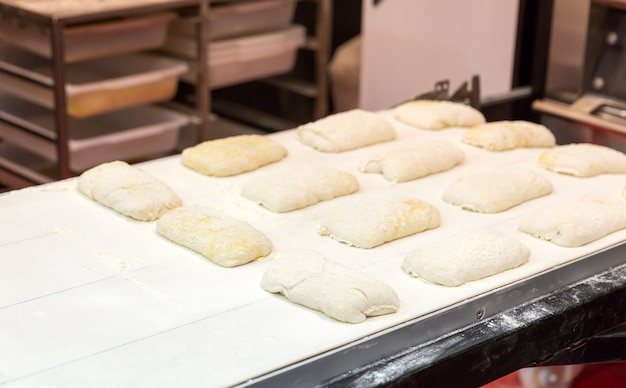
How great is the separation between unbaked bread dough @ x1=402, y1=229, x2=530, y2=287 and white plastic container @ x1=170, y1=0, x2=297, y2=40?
2.09m

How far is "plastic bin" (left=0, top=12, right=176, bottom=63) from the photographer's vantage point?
3.16 meters

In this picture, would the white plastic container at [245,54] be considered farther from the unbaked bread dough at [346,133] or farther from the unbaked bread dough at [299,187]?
the unbaked bread dough at [299,187]

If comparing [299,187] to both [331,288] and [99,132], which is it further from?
[99,132]

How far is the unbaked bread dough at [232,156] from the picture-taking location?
2.20 metres

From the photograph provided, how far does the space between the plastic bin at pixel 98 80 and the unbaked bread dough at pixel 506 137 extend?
1.41 meters

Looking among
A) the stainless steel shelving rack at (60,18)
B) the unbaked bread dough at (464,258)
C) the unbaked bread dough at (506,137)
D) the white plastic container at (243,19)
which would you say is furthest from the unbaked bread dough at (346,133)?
the white plastic container at (243,19)

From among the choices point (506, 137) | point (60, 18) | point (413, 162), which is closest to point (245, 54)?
point (60, 18)

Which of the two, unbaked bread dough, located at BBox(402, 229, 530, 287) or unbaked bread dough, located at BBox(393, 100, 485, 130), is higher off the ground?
unbaked bread dough, located at BBox(393, 100, 485, 130)

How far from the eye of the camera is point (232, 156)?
223 cm

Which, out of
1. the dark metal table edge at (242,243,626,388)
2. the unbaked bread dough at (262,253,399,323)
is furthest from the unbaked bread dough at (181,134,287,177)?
the dark metal table edge at (242,243,626,388)

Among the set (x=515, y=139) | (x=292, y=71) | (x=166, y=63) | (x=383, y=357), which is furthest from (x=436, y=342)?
(x=292, y=71)

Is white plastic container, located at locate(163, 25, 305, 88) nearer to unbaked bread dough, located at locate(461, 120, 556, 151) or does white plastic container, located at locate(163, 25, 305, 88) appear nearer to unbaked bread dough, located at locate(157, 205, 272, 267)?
unbaked bread dough, located at locate(461, 120, 556, 151)

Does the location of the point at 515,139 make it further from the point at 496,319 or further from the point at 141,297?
the point at 141,297

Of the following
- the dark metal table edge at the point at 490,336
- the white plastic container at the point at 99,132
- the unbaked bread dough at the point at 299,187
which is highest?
the unbaked bread dough at the point at 299,187
